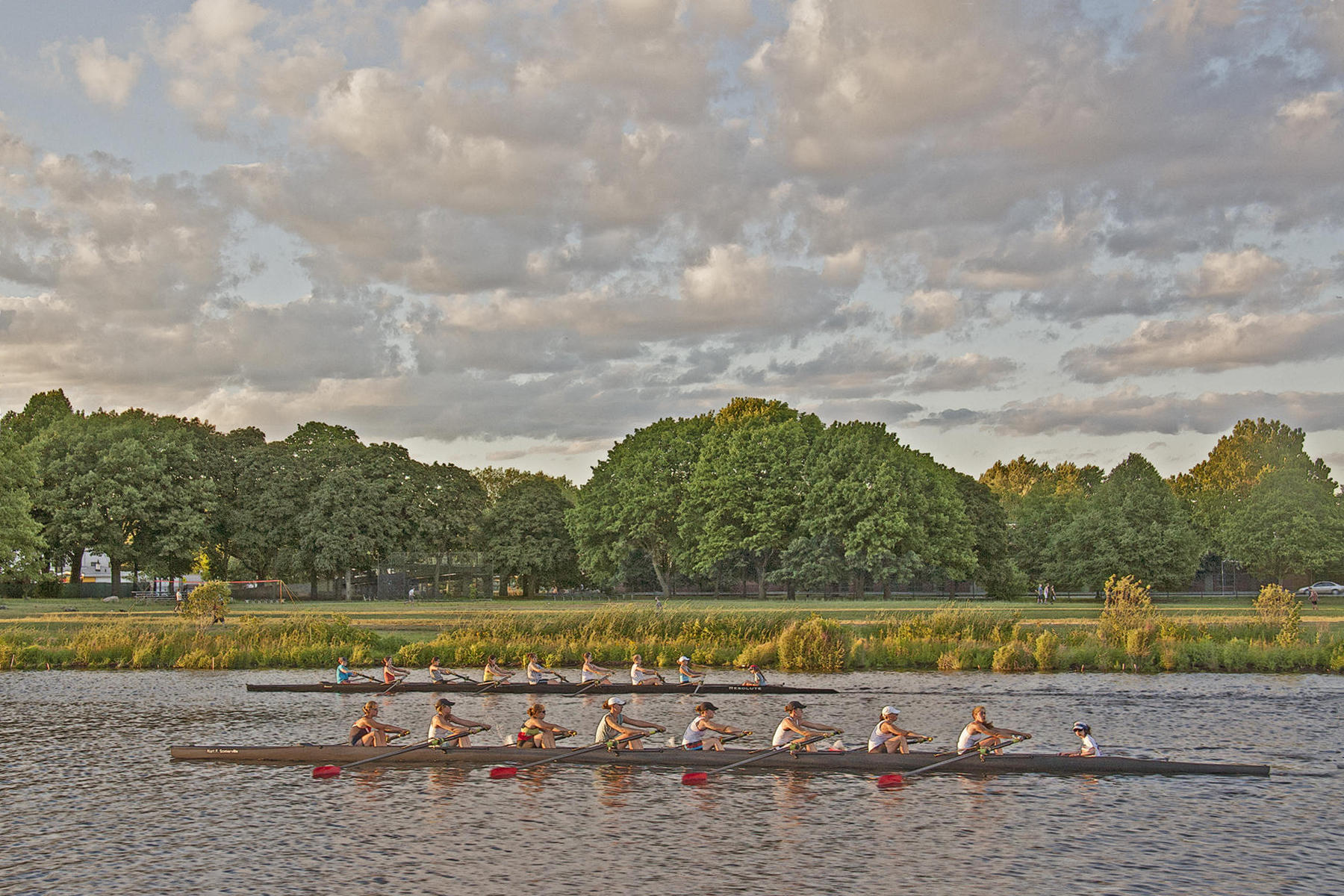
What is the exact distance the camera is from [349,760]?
28328 mm

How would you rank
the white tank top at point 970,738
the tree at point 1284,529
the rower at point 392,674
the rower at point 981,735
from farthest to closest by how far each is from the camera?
the tree at point 1284,529 → the rower at point 392,674 → the white tank top at point 970,738 → the rower at point 981,735

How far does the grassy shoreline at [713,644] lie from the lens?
155 ft

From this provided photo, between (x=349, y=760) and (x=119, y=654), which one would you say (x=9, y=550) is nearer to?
(x=119, y=654)

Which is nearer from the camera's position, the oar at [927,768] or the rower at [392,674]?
the oar at [927,768]

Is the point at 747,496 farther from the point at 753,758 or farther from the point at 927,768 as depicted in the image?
the point at 927,768

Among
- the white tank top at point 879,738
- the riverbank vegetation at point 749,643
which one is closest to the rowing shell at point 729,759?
the white tank top at point 879,738

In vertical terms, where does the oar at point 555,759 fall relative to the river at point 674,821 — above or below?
above

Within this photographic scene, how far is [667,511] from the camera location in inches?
4289

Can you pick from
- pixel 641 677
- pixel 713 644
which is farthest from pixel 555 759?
pixel 713 644

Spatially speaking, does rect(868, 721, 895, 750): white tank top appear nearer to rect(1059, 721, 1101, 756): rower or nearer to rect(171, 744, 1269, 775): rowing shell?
rect(171, 744, 1269, 775): rowing shell

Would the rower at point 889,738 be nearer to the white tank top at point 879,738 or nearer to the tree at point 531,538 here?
the white tank top at point 879,738

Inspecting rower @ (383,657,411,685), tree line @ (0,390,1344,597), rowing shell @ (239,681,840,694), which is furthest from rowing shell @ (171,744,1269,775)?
tree line @ (0,390,1344,597)

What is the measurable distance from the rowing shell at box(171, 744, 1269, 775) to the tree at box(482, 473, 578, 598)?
9249cm

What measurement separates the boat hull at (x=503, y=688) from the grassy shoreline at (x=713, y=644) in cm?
761
